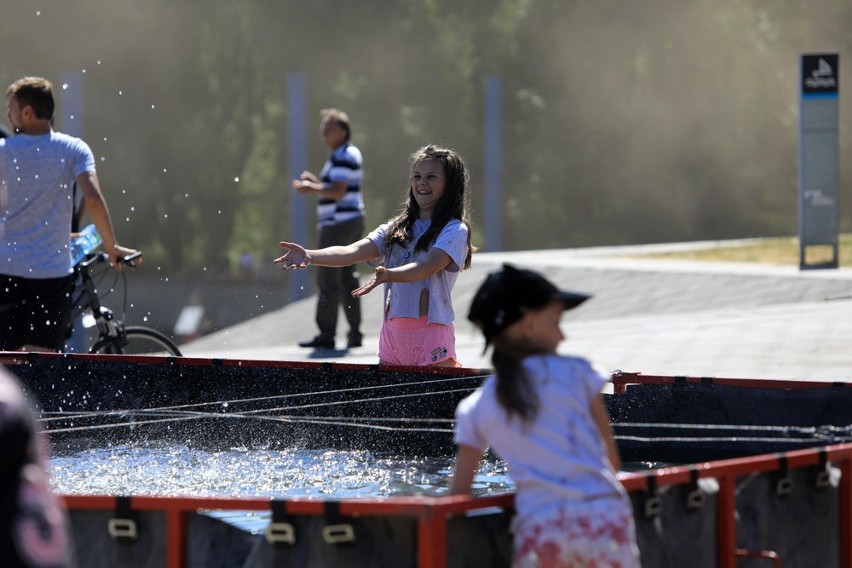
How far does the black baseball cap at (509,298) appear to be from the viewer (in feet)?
11.9

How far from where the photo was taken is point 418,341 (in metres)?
6.29

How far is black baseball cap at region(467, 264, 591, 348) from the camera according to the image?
3.63 m

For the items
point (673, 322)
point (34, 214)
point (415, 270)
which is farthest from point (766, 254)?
point (415, 270)

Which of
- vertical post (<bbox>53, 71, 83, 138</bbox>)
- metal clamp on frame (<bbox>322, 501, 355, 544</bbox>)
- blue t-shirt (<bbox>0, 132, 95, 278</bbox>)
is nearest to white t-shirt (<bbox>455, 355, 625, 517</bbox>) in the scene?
metal clamp on frame (<bbox>322, 501, 355, 544</bbox>)

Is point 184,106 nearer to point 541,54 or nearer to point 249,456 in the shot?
point 541,54

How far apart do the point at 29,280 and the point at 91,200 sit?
0.49 metres

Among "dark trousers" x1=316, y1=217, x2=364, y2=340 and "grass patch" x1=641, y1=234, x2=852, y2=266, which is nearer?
"dark trousers" x1=316, y1=217, x2=364, y2=340

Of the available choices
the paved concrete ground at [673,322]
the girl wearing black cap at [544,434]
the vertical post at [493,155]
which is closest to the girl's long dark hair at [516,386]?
the girl wearing black cap at [544,434]

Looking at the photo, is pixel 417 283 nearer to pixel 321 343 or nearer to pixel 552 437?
pixel 552 437

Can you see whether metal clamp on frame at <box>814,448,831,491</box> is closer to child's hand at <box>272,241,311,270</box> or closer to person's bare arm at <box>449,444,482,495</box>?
person's bare arm at <box>449,444,482,495</box>

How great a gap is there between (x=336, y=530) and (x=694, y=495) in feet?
3.19

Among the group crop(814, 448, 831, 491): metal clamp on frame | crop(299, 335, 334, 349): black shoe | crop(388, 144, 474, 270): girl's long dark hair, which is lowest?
crop(299, 335, 334, 349): black shoe

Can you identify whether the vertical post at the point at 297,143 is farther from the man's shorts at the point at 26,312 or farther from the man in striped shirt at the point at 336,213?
the man's shorts at the point at 26,312

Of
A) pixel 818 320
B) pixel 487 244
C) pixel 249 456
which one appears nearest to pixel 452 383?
pixel 249 456
